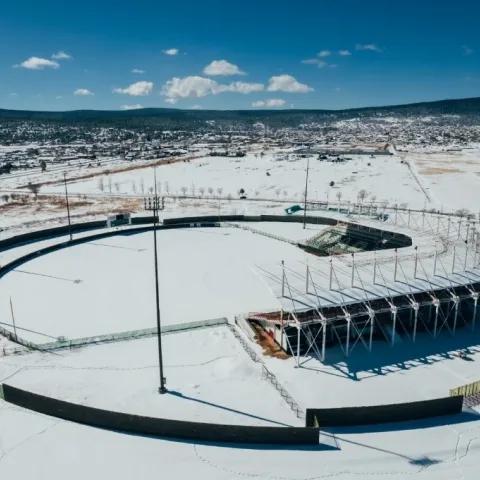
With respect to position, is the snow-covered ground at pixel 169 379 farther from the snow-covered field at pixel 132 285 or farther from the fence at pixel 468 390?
the fence at pixel 468 390

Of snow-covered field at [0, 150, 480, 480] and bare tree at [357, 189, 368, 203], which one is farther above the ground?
bare tree at [357, 189, 368, 203]

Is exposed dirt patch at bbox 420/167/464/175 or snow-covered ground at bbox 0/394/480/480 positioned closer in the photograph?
snow-covered ground at bbox 0/394/480/480

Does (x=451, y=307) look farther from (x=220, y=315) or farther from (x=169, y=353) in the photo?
(x=169, y=353)

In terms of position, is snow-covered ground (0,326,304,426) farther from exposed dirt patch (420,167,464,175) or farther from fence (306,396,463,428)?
exposed dirt patch (420,167,464,175)

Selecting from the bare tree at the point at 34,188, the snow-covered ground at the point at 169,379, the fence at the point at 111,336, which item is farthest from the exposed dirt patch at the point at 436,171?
the snow-covered ground at the point at 169,379

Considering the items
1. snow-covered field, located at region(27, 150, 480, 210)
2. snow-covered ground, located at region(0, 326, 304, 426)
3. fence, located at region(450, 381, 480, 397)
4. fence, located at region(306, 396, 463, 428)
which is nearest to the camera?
fence, located at region(306, 396, 463, 428)

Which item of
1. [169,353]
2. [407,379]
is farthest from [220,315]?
[407,379]

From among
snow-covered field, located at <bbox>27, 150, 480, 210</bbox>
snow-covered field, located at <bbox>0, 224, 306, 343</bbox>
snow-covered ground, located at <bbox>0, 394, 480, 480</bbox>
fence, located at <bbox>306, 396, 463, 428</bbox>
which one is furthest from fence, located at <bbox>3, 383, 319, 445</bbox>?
snow-covered field, located at <bbox>27, 150, 480, 210</bbox>
